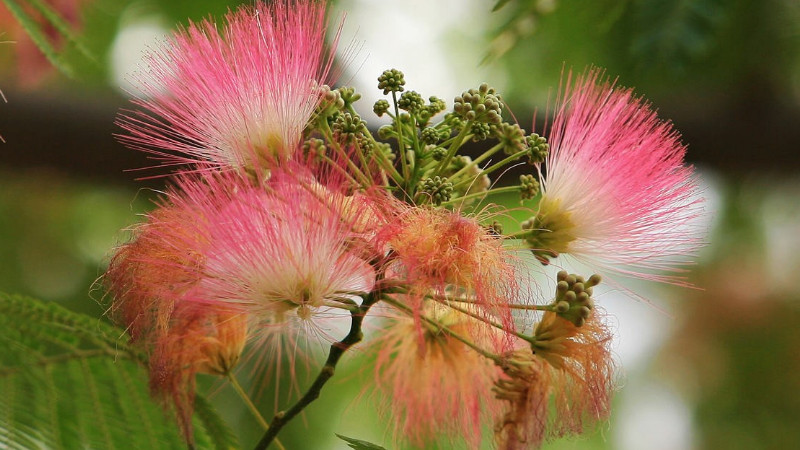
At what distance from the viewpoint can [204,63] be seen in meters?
1.64

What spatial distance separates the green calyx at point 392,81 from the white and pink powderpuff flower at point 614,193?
300 mm

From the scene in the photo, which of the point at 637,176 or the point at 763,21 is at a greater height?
the point at 763,21

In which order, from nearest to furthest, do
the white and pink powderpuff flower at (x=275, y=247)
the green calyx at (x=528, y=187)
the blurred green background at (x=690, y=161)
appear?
the white and pink powderpuff flower at (x=275, y=247) < the green calyx at (x=528, y=187) < the blurred green background at (x=690, y=161)

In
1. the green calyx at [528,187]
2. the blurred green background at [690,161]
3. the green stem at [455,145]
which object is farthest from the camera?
the blurred green background at [690,161]

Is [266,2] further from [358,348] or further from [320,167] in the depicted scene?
[358,348]

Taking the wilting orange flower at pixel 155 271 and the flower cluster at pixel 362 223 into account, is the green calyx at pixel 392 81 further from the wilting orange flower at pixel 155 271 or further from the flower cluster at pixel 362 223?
the wilting orange flower at pixel 155 271

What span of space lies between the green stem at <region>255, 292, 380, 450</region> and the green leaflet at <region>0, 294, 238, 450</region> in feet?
0.59

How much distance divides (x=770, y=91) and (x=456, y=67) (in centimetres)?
169

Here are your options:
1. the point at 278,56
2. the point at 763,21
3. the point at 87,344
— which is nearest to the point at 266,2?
the point at 278,56

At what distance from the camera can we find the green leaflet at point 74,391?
5.42 feet

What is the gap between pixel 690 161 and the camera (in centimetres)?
326

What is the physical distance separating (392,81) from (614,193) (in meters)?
0.45

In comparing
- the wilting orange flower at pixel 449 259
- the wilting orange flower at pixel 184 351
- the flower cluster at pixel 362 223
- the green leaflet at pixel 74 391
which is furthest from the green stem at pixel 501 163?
the green leaflet at pixel 74 391

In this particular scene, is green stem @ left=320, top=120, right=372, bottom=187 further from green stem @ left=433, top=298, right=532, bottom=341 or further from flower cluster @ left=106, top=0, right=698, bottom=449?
green stem @ left=433, top=298, right=532, bottom=341
